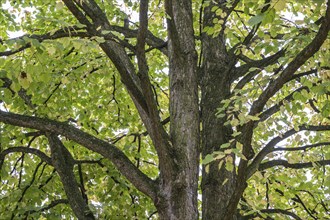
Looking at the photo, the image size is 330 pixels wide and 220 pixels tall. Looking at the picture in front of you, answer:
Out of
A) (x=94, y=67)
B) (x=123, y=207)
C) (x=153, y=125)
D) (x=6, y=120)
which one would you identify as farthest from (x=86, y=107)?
(x=153, y=125)

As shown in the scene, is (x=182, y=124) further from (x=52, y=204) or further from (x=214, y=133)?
(x=52, y=204)

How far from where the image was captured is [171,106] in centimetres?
488

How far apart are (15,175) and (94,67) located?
7.42ft

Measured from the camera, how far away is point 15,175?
7.52 meters

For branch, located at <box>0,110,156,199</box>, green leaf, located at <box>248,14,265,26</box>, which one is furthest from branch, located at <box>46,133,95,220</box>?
green leaf, located at <box>248,14,265,26</box>

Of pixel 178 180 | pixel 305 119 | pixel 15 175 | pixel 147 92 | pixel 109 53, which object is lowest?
pixel 178 180

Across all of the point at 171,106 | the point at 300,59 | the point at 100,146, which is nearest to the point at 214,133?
the point at 171,106

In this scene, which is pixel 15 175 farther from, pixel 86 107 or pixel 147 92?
pixel 147 92

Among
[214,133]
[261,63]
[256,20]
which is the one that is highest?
[261,63]

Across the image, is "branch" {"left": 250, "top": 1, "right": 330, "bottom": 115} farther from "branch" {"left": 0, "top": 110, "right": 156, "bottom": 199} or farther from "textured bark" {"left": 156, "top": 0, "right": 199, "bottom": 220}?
"branch" {"left": 0, "top": 110, "right": 156, "bottom": 199}

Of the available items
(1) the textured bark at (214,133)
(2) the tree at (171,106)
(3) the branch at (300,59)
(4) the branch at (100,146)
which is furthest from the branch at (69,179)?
(3) the branch at (300,59)

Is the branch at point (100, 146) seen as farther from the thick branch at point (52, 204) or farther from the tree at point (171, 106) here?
the thick branch at point (52, 204)

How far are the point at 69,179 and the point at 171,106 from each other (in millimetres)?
1740

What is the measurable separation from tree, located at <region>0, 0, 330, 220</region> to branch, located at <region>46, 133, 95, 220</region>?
2cm
